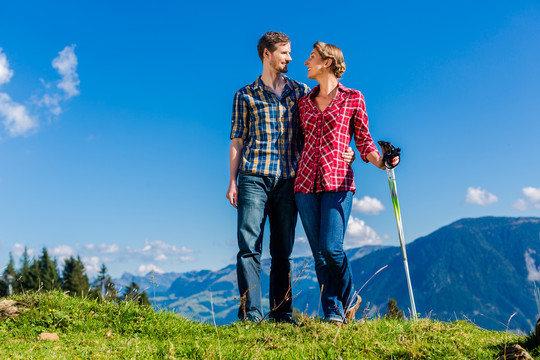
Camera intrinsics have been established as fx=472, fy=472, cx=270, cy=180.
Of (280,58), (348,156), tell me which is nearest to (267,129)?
(280,58)

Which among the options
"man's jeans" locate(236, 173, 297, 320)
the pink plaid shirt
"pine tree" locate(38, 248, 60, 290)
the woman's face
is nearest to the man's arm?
"man's jeans" locate(236, 173, 297, 320)

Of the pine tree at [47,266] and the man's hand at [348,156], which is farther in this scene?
the pine tree at [47,266]

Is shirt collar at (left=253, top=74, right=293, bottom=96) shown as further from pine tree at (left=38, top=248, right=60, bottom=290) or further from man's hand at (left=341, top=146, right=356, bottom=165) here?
pine tree at (left=38, top=248, right=60, bottom=290)

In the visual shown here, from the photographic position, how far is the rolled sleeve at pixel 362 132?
6641mm

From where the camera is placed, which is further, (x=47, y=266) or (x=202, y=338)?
(x=47, y=266)

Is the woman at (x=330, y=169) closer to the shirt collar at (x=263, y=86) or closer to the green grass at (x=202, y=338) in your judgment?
the shirt collar at (x=263, y=86)

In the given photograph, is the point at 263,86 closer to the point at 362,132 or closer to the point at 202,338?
the point at 362,132

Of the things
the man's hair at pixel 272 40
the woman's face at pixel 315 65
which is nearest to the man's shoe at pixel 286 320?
the woman's face at pixel 315 65

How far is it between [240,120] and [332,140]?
1512 mm

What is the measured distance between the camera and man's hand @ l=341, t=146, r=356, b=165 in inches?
256

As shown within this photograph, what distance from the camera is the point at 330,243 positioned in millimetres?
6062

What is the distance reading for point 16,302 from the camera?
24.7 ft

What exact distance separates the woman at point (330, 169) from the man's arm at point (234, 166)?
956 mm

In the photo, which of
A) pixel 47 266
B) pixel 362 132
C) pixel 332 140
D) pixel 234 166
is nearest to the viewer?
pixel 332 140
